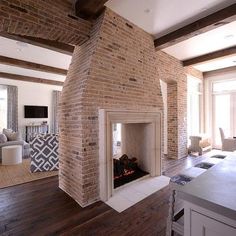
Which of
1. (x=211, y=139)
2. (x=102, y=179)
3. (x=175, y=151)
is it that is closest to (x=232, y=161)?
(x=102, y=179)

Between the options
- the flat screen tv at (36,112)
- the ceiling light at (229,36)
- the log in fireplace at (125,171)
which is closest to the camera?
the log in fireplace at (125,171)

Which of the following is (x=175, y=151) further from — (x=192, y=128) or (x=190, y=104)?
(x=190, y=104)

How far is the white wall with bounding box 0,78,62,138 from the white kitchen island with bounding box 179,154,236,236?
26.3 feet

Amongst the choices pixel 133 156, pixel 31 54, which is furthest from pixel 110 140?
pixel 31 54

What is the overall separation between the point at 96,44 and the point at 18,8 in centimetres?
108

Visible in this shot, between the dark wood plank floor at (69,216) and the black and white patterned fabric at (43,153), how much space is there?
3.45 feet

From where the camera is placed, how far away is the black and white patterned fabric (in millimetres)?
4020

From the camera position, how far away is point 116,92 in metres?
2.95

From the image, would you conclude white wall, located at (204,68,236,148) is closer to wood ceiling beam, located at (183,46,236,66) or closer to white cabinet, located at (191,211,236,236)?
wood ceiling beam, located at (183,46,236,66)

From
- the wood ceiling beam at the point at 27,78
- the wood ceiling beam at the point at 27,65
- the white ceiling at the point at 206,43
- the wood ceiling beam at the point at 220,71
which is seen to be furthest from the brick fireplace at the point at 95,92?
the wood ceiling beam at the point at 27,78

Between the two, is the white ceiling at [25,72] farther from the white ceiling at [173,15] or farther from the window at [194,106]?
the window at [194,106]

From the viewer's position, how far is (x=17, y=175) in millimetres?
3764

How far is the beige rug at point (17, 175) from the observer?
11.2 ft

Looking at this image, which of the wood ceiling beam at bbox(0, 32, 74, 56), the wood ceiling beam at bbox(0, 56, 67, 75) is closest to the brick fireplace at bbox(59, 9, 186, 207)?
the wood ceiling beam at bbox(0, 32, 74, 56)
